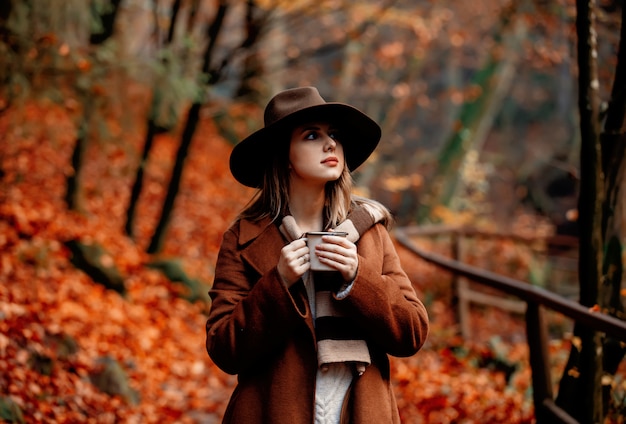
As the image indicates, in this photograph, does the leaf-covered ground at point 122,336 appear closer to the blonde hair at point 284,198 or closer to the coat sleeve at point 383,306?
the blonde hair at point 284,198

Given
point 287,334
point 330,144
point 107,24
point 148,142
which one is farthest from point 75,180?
point 287,334

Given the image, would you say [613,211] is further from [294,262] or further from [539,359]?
[294,262]

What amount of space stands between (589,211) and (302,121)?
1898mm

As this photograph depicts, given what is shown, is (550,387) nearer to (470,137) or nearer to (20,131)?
(20,131)

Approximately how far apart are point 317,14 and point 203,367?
20.4ft

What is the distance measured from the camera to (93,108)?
795 centimetres

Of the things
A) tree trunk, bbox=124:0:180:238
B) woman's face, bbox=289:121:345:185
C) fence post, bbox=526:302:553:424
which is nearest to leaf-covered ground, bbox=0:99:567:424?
tree trunk, bbox=124:0:180:238

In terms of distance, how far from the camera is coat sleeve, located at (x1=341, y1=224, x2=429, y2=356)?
83.3 inches

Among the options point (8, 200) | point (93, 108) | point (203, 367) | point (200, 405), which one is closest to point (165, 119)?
point (93, 108)

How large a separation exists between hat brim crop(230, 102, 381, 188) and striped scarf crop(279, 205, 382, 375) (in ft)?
1.26

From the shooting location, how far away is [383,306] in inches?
84.1

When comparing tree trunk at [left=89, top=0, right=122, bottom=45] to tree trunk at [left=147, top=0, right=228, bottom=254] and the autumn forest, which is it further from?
tree trunk at [left=147, top=0, right=228, bottom=254]

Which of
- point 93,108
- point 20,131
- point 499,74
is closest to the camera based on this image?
point 20,131

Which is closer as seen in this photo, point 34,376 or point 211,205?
point 34,376
